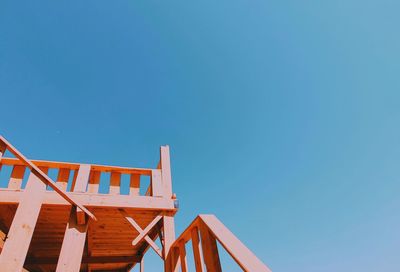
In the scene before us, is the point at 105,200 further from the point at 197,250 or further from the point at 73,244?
the point at 197,250

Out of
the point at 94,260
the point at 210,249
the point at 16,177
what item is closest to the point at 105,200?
the point at 16,177

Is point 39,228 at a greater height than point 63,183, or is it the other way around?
point 63,183

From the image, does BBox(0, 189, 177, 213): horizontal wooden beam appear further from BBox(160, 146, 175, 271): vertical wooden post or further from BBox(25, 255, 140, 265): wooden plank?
BBox(25, 255, 140, 265): wooden plank

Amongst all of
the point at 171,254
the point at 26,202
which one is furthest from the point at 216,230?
the point at 26,202

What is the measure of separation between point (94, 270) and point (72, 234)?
592cm

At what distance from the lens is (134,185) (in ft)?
13.9

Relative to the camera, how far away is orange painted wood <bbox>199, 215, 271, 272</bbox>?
1.36 m

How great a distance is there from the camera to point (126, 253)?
20.5 ft

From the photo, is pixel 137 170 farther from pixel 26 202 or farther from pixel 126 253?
pixel 126 253

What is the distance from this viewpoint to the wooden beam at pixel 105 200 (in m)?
3.36

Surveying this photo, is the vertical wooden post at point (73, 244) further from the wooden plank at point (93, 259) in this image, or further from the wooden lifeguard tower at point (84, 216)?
the wooden plank at point (93, 259)

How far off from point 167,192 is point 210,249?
2.13m

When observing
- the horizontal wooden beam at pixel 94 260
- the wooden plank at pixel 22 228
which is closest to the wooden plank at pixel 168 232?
the wooden plank at pixel 22 228

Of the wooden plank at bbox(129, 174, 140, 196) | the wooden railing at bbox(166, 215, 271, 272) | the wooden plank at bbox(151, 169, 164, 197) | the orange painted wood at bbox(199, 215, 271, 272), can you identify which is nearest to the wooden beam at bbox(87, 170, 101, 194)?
the wooden plank at bbox(129, 174, 140, 196)
